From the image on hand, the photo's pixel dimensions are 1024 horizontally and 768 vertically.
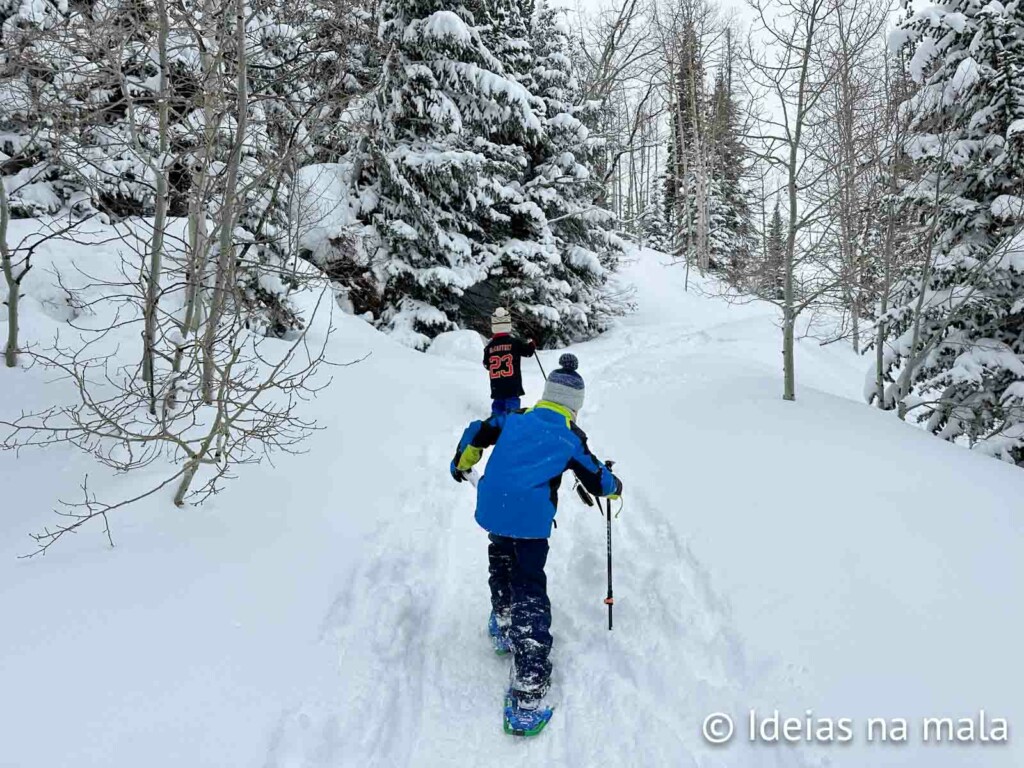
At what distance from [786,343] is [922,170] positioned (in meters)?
3.18

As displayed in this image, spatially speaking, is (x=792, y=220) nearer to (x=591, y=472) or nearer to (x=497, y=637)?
(x=591, y=472)

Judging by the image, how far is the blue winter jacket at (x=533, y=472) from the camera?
3.09 metres

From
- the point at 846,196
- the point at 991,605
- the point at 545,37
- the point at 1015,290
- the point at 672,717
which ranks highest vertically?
the point at 545,37

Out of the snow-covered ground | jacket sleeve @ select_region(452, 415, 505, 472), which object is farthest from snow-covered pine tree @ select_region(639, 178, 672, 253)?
jacket sleeve @ select_region(452, 415, 505, 472)

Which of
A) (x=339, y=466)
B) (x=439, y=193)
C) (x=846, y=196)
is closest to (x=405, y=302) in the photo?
(x=439, y=193)

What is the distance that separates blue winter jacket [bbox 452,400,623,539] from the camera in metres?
3.09

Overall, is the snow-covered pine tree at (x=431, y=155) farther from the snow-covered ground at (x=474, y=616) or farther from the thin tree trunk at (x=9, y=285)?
the snow-covered ground at (x=474, y=616)

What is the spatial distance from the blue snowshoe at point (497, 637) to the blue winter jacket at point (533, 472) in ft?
2.26

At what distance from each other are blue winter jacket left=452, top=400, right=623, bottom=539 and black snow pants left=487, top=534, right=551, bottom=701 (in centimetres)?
13

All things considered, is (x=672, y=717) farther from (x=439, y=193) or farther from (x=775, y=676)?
(x=439, y=193)

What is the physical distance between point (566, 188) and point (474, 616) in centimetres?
1326

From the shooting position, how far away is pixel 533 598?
10.2 feet

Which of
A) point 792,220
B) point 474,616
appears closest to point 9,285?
point 474,616

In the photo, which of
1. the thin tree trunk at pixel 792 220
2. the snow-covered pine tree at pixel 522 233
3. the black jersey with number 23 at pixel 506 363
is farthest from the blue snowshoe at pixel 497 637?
the snow-covered pine tree at pixel 522 233
